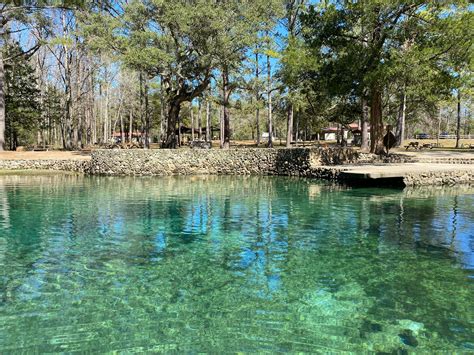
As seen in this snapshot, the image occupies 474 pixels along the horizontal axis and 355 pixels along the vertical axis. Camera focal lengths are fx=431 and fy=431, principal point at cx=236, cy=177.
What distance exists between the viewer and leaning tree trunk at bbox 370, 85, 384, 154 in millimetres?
22609

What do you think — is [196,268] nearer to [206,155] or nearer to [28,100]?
[206,155]

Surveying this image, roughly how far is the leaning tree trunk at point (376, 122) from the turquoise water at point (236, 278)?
11.5 meters

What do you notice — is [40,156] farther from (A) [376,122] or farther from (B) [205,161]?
(A) [376,122]

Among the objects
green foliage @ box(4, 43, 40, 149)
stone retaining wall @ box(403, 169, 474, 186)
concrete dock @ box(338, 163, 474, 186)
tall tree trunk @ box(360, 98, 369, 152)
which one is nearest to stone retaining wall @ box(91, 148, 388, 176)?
concrete dock @ box(338, 163, 474, 186)

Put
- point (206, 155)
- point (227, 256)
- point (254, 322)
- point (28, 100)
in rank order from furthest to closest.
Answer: point (28, 100) → point (206, 155) → point (227, 256) → point (254, 322)

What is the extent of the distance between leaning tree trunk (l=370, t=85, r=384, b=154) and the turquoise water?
1146 cm

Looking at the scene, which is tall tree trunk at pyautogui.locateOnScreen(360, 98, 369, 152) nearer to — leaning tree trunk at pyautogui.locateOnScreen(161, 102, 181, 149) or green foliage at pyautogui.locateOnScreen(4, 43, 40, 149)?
leaning tree trunk at pyautogui.locateOnScreen(161, 102, 181, 149)

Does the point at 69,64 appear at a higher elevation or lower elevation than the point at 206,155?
higher

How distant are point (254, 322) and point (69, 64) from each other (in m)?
33.3

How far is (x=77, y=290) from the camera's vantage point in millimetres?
5527

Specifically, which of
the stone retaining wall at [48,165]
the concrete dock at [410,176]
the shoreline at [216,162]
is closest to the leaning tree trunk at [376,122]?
the shoreline at [216,162]

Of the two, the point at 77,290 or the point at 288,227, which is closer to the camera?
the point at 77,290

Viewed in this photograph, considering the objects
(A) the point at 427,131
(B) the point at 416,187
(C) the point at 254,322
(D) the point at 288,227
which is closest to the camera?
(C) the point at 254,322

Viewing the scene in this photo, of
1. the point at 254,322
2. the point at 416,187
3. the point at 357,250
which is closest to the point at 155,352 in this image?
the point at 254,322
